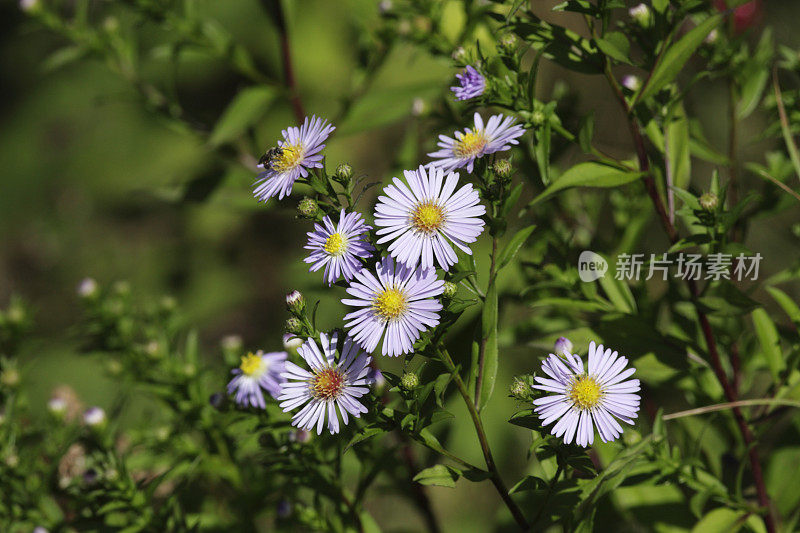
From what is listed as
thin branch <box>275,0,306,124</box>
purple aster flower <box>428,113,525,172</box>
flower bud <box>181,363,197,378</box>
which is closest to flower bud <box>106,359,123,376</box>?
flower bud <box>181,363,197,378</box>

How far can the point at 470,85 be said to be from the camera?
108 cm

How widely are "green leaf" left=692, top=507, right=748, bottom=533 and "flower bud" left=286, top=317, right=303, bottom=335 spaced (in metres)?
0.85

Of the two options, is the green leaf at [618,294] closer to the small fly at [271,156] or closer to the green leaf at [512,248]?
the green leaf at [512,248]

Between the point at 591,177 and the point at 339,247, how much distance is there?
47 cm

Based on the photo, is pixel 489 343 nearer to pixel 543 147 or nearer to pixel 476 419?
pixel 476 419

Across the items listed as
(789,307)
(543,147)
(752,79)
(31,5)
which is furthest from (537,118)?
(31,5)

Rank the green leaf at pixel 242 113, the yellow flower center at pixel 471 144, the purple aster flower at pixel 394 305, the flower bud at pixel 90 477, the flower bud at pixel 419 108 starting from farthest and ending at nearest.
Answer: the green leaf at pixel 242 113
the flower bud at pixel 419 108
the flower bud at pixel 90 477
the yellow flower center at pixel 471 144
the purple aster flower at pixel 394 305

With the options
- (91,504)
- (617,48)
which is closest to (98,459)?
(91,504)

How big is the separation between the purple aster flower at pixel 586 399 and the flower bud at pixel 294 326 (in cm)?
34

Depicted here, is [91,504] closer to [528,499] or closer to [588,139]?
[528,499]

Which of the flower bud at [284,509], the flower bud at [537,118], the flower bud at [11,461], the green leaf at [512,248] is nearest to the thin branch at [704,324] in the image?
the flower bud at [537,118]

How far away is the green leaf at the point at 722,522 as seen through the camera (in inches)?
49.6

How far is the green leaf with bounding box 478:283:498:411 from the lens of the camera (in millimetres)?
1016

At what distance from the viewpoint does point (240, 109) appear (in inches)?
73.4
